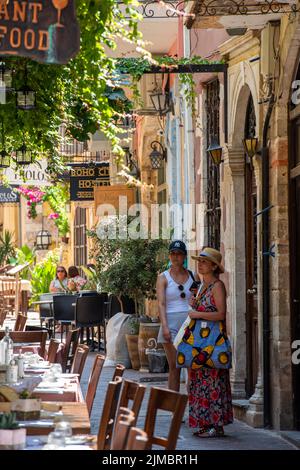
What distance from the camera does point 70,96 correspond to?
11.9m

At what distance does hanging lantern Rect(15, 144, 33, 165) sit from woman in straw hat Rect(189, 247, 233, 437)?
3.42 metres

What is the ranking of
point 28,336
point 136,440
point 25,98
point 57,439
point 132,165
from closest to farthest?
point 136,440
point 57,439
point 25,98
point 28,336
point 132,165

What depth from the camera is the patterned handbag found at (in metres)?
11.3

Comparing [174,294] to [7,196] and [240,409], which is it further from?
[7,196]

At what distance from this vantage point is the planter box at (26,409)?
6.75 metres

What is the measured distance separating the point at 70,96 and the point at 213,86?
14.3 feet

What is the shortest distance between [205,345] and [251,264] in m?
2.50

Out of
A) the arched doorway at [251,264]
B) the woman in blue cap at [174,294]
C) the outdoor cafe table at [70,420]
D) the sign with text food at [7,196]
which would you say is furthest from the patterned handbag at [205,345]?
the sign with text food at [7,196]

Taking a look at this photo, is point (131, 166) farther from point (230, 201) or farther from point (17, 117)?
point (17, 117)

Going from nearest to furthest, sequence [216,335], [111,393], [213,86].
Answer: [111,393] < [216,335] < [213,86]

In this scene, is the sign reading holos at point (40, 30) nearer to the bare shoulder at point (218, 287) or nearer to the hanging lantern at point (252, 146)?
the bare shoulder at point (218, 287)

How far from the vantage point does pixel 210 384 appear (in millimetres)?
11352

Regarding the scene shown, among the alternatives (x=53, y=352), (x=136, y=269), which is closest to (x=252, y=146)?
(x=53, y=352)
